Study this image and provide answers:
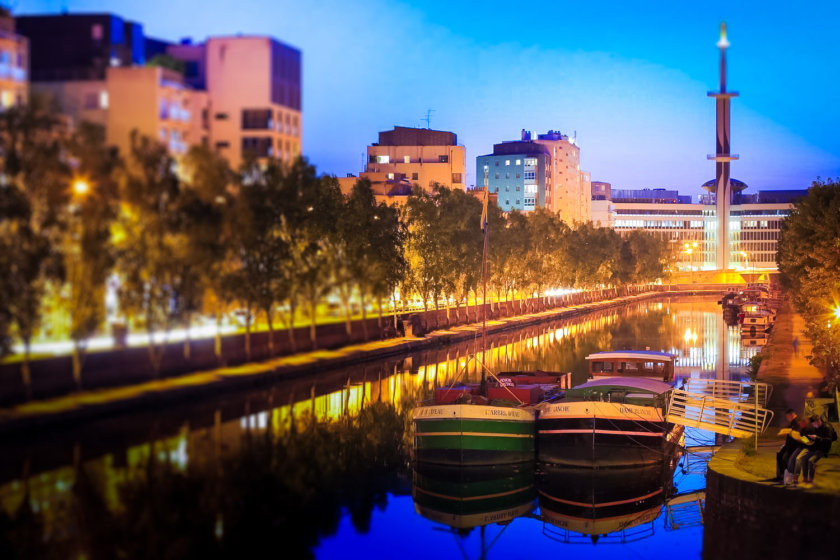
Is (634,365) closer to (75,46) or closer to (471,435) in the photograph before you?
(471,435)

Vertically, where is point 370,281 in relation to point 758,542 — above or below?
above

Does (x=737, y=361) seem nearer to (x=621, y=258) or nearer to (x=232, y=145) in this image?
(x=232, y=145)

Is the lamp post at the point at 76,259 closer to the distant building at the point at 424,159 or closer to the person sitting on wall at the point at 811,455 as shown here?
the person sitting on wall at the point at 811,455

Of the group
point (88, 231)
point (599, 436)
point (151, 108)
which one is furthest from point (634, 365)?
point (88, 231)

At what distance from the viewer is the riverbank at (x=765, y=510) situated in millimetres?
18156

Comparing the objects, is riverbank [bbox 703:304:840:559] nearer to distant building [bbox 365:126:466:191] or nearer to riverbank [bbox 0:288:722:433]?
riverbank [bbox 0:288:722:433]

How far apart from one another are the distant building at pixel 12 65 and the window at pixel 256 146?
22.7 ft

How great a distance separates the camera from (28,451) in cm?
2659

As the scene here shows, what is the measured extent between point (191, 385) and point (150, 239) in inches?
281

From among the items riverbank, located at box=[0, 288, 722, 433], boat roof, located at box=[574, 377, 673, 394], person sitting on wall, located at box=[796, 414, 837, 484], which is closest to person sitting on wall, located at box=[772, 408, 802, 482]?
person sitting on wall, located at box=[796, 414, 837, 484]

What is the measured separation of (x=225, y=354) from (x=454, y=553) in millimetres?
24726

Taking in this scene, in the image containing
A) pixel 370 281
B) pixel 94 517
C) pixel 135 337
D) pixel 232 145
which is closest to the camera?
pixel 94 517

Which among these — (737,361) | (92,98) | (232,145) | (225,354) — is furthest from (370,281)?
(92,98)

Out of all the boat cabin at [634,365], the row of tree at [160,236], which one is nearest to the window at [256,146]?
the row of tree at [160,236]
